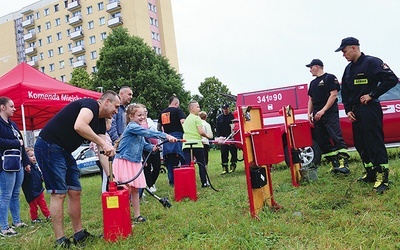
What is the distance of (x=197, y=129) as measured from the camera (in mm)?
6508

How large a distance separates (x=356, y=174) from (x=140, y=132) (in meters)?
3.34

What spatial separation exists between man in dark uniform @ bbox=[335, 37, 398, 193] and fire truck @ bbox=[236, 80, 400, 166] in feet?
7.44

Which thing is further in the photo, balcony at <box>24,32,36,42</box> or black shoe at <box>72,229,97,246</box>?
balcony at <box>24,32,36,42</box>

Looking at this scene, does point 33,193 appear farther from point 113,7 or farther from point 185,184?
point 113,7

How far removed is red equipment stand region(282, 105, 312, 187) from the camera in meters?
5.16

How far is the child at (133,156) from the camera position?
13.9 feet

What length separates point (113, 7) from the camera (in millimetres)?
45000

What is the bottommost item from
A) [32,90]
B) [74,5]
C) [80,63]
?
[32,90]

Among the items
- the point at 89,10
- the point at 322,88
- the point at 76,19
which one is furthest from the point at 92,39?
the point at 322,88

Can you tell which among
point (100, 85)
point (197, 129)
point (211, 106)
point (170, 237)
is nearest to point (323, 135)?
point (197, 129)

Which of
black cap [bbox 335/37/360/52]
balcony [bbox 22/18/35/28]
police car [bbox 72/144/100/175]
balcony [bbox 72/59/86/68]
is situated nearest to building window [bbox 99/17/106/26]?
balcony [bbox 72/59/86/68]

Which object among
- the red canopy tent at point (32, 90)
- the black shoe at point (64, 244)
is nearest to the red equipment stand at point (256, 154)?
the black shoe at point (64, 244)

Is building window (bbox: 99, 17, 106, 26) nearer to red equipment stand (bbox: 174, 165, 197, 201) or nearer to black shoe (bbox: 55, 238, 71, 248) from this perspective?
red equipment stand (bbox: 174, 165, 197, 201)

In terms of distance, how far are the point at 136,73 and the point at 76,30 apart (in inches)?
997
